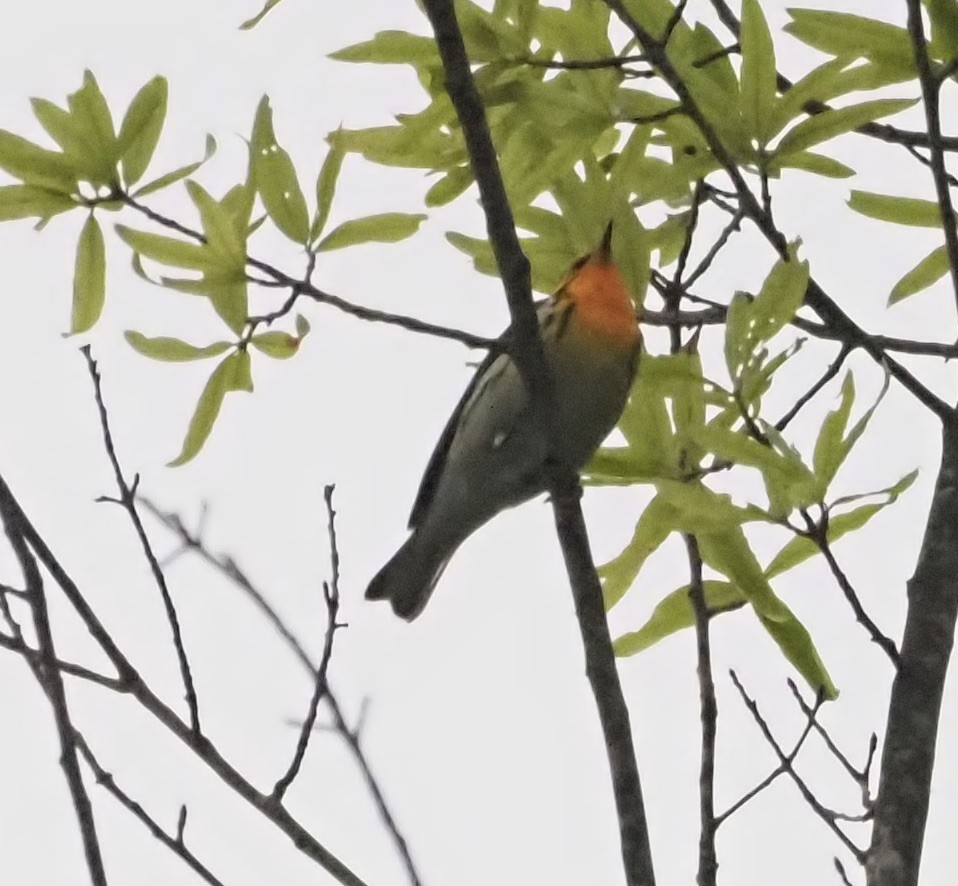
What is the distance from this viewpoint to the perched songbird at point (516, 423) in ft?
15.6

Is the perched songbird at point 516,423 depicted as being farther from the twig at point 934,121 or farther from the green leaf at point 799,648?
the twig at point 934,121

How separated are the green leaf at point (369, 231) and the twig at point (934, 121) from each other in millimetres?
1143

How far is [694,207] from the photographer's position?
368 cm

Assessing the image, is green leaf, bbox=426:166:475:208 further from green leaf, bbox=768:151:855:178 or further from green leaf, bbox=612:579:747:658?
green leaf, bbox=612:579:747:658

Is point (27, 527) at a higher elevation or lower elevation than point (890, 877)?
higher

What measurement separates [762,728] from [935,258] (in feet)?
3.65

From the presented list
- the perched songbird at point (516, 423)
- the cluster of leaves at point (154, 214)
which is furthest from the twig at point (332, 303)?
the perched songbird at point (516, 423)

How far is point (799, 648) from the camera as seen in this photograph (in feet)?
11.0

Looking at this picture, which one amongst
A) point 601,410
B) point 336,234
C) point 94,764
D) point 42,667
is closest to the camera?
point 42,667

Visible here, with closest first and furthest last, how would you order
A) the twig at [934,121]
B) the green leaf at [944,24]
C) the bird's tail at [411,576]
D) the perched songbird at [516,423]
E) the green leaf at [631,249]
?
1. the twig at [934,121]
2. the green leaf at [944,24]
3. the green leaf at [631,249]
4. the perched songbird at [516,423]
5. the bird's tail at [411,576]

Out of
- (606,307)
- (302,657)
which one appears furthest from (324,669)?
(606,307)

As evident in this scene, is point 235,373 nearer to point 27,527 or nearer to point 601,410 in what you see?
point 27,527

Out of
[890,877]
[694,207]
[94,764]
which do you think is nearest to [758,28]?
[694,207]

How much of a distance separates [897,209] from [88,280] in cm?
174
